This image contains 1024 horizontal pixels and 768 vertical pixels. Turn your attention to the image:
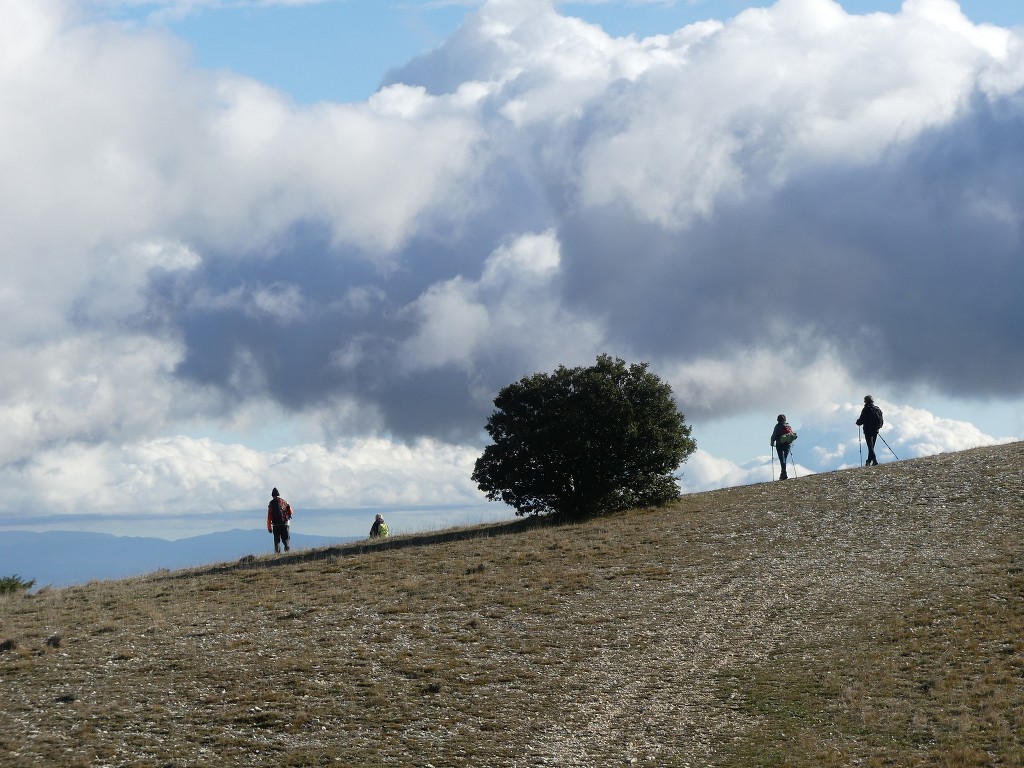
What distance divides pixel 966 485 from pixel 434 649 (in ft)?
73.2

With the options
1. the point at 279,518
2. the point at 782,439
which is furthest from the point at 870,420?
the point at 279,518

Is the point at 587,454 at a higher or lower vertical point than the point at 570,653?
higher

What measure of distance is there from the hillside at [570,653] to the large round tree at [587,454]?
4586 mm

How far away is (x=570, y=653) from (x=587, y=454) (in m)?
17.6

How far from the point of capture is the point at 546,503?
42531 millimetres

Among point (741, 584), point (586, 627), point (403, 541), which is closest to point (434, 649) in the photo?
point (586, 627)

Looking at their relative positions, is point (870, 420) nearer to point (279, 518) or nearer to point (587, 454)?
point (587, 454)

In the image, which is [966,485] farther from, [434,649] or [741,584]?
[434,649]

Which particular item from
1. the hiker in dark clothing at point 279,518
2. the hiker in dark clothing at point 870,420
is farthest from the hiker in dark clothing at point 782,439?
the hiker in dark clothing at point 279,518

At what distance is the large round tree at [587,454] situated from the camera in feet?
138

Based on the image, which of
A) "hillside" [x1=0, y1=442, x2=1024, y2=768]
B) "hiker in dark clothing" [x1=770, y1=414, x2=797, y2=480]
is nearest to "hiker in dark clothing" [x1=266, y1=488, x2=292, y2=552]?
"hillside" [x1=0, y1=442, x2=1024, y2=768]

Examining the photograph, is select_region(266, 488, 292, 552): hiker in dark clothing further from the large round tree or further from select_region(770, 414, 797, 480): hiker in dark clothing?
select_region(770, 414, 797, 480): hiker in dark clothing

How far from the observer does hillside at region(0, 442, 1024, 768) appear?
19469 mm

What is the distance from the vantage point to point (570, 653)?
80.5ft
